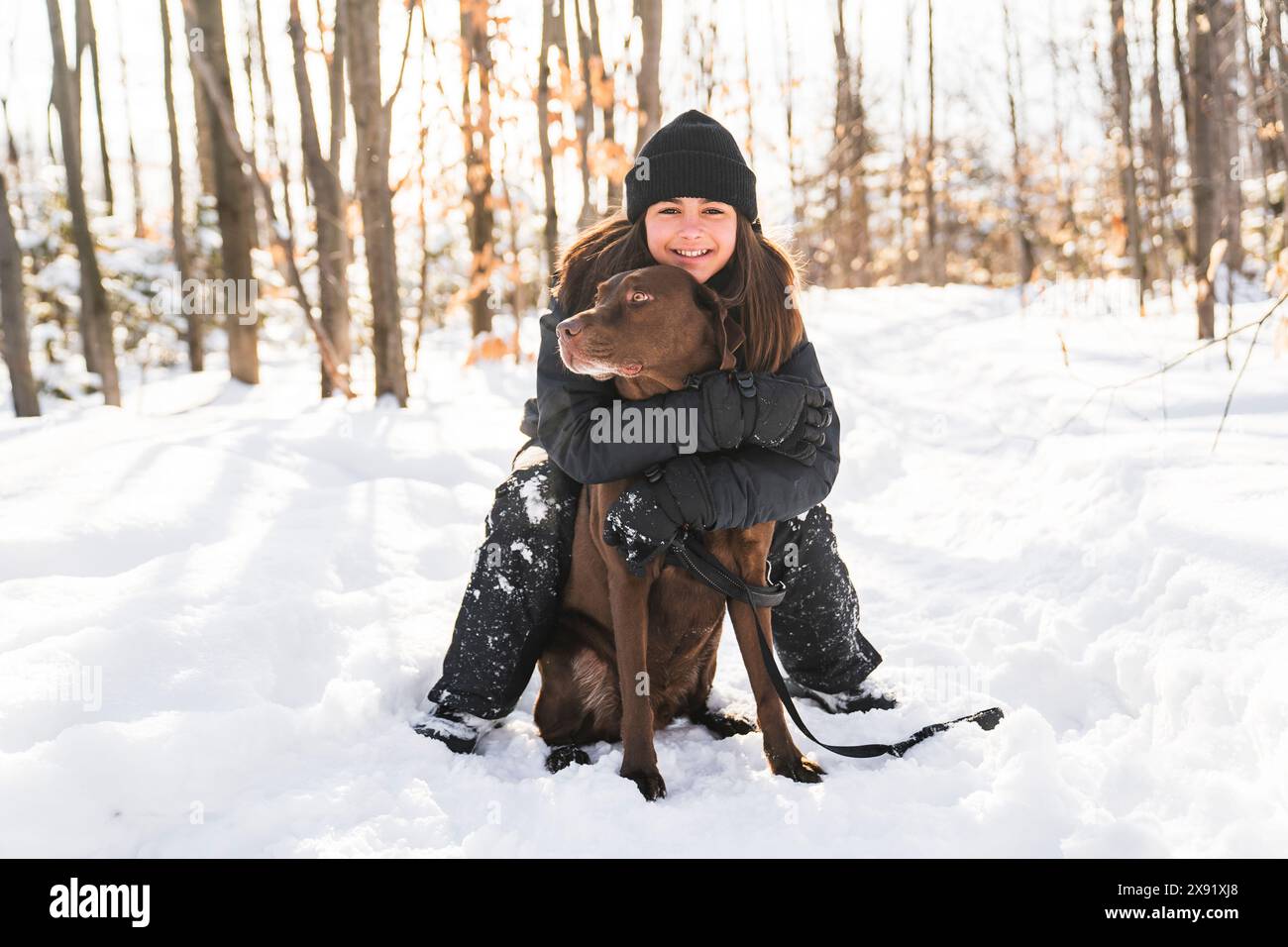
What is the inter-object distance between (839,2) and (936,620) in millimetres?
19598

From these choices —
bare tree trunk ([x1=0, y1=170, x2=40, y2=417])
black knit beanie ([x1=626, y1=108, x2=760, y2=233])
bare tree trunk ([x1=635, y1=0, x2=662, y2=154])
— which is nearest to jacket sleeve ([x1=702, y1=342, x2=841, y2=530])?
black knit beanie ([x1=626, y1=108, x2=760, y2=233])

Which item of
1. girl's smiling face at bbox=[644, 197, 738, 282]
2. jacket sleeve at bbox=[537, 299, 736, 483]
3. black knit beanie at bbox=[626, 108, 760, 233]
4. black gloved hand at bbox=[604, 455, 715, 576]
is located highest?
black knit beanie at bbox=[626, 108, 760, 233]

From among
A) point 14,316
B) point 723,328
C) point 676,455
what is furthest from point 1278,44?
point 14,316

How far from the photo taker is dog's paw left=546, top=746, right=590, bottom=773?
2252 millimetres

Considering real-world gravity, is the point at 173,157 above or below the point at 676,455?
above

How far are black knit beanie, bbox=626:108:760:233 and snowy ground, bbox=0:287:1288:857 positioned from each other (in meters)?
1.47

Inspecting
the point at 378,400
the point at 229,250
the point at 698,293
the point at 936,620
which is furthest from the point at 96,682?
the point at 229,250

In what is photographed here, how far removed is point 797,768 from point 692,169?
5.12ft

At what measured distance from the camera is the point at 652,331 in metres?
2.08

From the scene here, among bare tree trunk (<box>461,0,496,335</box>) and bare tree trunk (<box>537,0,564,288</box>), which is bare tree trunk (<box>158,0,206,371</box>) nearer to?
bare tree trunk (<box>461,0,496,335</box>)

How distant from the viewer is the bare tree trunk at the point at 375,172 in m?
6.24

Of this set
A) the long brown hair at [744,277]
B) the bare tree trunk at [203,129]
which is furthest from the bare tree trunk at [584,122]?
the long brown hair at [744,277]

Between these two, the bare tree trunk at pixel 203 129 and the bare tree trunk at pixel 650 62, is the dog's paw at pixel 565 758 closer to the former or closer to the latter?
the bare tree trunk at pixel 650 62

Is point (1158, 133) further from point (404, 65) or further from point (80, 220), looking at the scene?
point (80, 220)
